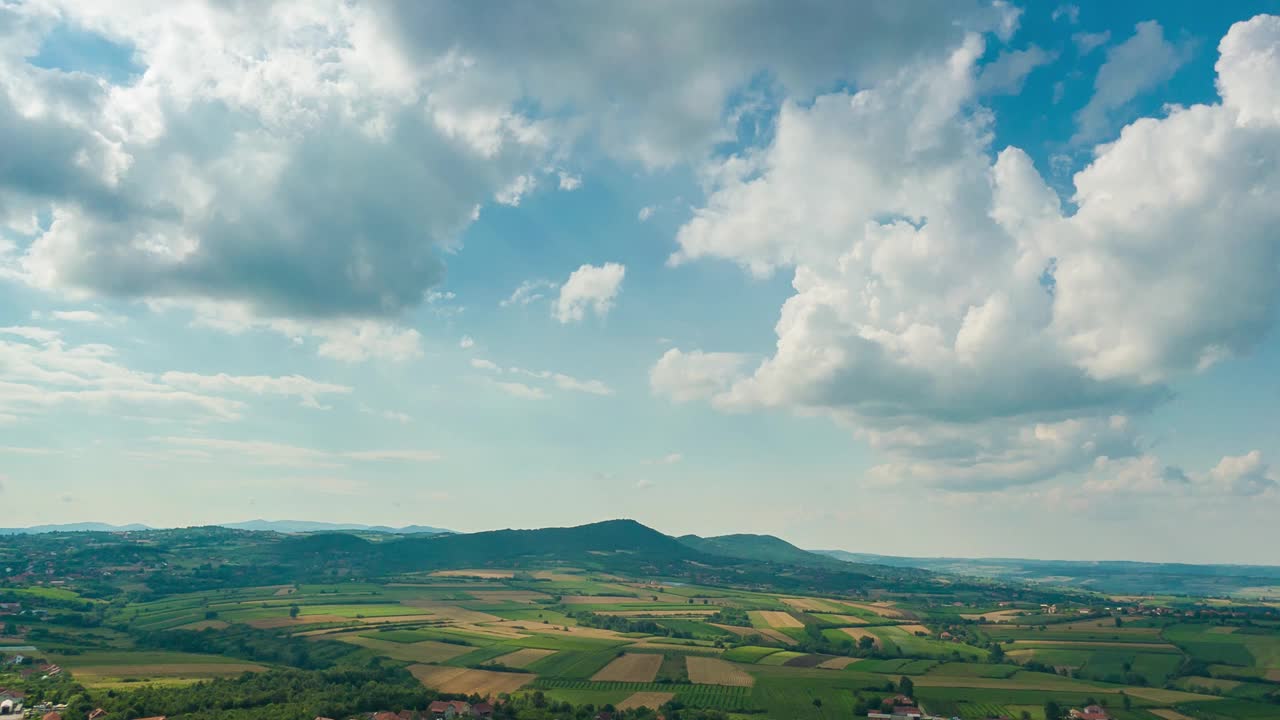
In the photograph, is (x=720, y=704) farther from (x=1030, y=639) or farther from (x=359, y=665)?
(x=1030, y=639)

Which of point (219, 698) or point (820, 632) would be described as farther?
point (820, 632)

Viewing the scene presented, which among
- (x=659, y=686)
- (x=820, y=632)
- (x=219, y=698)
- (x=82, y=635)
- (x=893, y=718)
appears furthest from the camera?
(x=820, y=632)

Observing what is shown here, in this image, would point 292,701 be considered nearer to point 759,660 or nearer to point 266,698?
point 266,698

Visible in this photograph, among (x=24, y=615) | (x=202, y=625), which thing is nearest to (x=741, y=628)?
(x=202, y=625)

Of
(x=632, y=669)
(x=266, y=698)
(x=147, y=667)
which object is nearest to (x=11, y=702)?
(x=147, y=667)

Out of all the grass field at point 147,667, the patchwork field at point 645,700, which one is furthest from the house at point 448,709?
the grass field at point 147,667

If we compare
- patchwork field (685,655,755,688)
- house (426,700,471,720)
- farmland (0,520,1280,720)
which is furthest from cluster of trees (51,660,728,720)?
patchwork field (685,655,755,688)

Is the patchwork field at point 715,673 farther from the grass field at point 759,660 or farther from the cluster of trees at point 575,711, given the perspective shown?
the cluster of trees at point 575,711
